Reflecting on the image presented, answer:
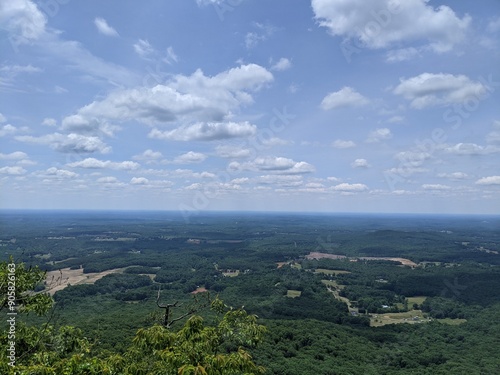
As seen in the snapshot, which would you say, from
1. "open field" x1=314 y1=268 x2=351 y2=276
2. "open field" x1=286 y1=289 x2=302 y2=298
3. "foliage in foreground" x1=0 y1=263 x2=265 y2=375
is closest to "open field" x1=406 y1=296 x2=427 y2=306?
"open field" x1=286 y1=289 x2=302 y2=298

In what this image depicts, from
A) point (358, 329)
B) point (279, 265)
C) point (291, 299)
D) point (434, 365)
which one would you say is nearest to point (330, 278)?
point (279, 265)

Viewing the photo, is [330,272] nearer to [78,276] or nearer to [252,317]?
[78,276]

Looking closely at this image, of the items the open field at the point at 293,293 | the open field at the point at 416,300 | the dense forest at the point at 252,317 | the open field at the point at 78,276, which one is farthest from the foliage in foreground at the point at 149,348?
the open field at the point at 416,300

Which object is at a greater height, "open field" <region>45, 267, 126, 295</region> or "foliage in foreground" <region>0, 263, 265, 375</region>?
"foliage in foreground" <region>0, 263, 265, 375</region>

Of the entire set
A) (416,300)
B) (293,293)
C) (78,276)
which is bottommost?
(416,300)

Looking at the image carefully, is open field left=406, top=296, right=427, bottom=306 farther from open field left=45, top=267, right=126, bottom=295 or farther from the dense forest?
open field left=45, top=267, right=126, bottom=295

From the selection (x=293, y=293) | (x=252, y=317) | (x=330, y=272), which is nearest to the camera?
(x=252, y=317)

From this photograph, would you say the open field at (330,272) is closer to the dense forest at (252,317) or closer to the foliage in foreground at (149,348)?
the dense forest at (252,317)

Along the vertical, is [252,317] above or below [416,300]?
above

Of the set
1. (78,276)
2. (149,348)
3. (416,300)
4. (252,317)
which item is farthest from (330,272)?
(149,348)

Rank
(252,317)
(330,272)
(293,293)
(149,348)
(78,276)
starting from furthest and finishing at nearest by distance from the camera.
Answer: (330,272) < (78,276) < (293,293) < (252,317) < (149,348)

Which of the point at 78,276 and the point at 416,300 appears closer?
the point at 416,300
